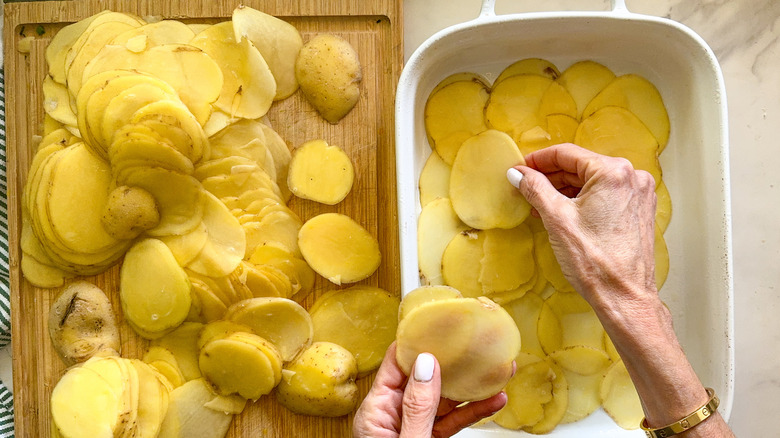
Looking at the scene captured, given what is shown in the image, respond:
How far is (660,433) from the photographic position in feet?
2.94

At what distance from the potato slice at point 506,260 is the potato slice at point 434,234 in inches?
2.2

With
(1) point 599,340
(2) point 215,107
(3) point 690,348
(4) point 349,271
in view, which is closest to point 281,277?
(4) point 349,271

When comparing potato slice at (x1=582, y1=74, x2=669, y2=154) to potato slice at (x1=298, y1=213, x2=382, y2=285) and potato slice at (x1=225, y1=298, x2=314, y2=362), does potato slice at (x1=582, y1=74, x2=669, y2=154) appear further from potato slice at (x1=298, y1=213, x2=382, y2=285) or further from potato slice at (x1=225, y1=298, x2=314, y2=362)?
potato slice at (x1=225, y1=298, x2=314, y2=362)

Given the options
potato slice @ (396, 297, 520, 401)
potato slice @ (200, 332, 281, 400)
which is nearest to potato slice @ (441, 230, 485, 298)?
potato slice @ (396, 297, 520, 401)

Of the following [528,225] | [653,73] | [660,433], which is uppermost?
[653,73]

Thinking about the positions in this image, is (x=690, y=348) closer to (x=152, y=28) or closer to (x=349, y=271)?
(x=349, y=271)

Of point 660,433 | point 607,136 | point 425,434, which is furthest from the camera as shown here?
point 607,136

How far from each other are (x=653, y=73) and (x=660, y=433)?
589 mm

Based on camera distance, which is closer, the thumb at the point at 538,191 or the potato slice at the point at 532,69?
the thumb at the point at 538,191

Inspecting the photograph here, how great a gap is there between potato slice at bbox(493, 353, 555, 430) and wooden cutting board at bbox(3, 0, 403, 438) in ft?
0.84

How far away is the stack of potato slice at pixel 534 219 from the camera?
3.24 feet

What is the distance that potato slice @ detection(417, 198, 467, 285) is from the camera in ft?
3.26

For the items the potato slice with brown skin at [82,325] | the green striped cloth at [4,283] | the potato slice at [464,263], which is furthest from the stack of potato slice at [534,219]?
the green striped cloth at [4,283]

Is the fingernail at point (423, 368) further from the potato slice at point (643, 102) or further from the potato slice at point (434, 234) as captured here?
the potato slice at point (643, 102)
